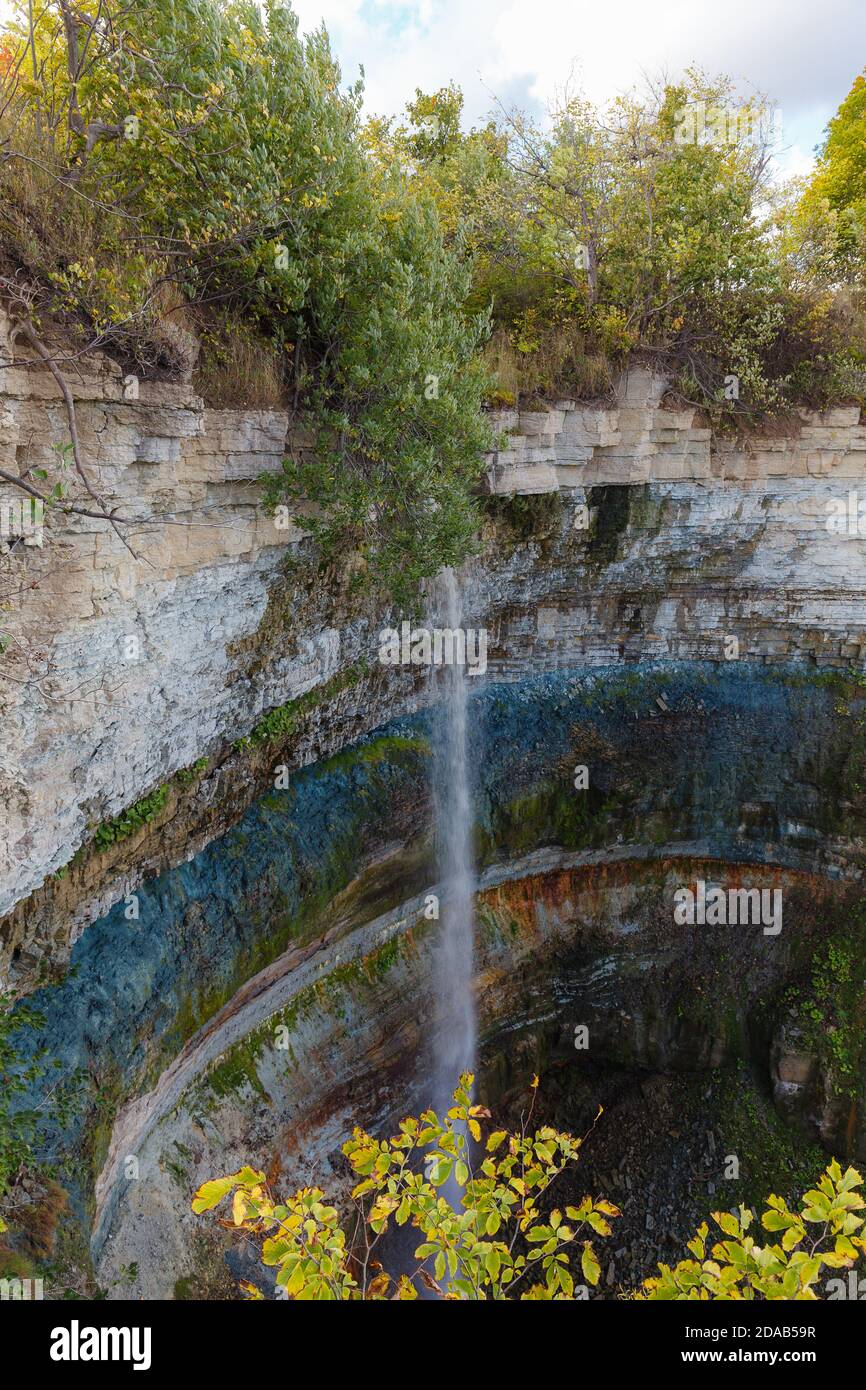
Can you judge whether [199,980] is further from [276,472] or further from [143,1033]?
[276,472]

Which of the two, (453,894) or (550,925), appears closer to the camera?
(453,894)

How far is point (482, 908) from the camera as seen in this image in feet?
46.9

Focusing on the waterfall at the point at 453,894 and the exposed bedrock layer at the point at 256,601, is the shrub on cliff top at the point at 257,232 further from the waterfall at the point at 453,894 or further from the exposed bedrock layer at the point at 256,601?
the waterfall at the point at 453,894

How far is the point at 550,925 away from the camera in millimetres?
14984

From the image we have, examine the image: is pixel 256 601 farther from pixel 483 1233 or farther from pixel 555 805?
pixel 555 805

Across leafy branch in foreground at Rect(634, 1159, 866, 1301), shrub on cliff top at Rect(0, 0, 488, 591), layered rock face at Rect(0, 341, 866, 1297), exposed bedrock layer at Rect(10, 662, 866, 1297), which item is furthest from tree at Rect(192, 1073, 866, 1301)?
shrub on cliff top at Rect(0, 0, 488, 591)

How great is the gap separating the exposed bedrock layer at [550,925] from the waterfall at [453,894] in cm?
34

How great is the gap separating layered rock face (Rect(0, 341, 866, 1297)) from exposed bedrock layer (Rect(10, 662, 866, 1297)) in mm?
60

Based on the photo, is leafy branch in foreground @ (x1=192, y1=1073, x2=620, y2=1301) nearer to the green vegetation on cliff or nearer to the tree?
the tree

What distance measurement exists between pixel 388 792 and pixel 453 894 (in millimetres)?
2978

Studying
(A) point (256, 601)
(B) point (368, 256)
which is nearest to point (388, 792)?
(A) point (256, 601)

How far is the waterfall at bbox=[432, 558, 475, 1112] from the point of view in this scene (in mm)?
13383

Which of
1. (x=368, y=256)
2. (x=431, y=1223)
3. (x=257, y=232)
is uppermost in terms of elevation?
(x=368, y=256)

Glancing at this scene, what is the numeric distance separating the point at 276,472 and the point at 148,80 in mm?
3565
